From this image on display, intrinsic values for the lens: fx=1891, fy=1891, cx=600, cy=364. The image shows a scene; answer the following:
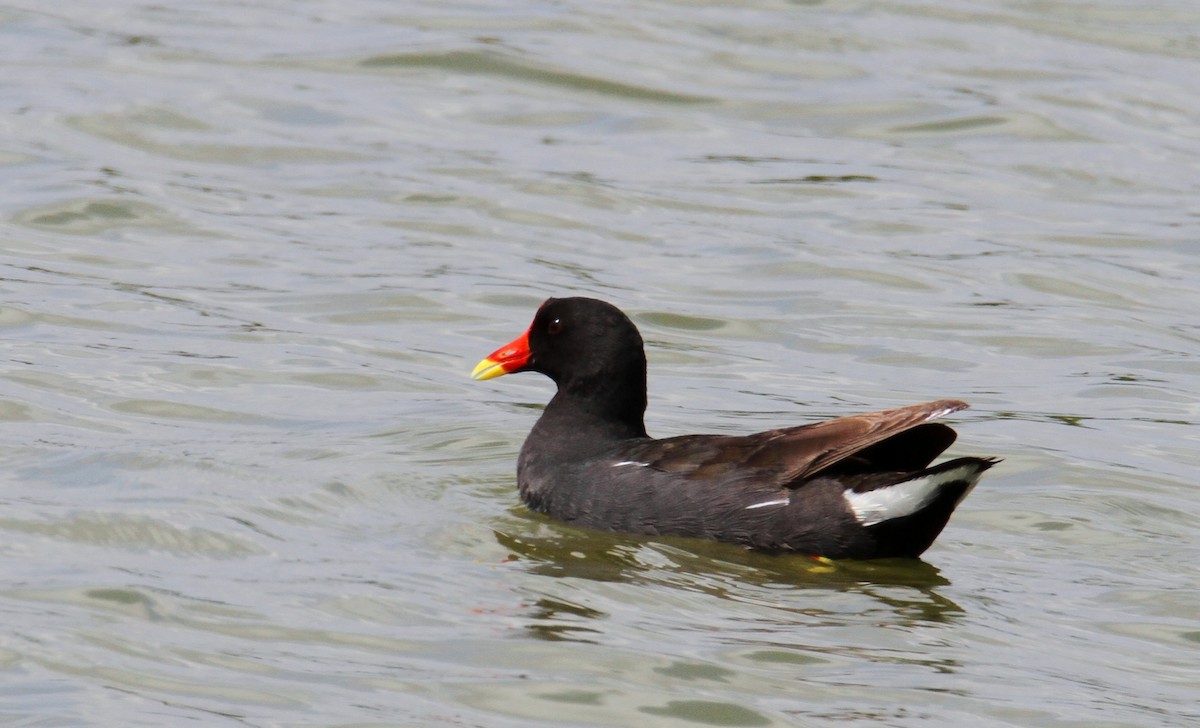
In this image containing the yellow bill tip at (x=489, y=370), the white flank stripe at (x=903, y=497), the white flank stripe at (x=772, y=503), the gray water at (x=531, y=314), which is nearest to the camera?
the gray water at (x=531, y=314)

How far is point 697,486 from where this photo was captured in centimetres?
765

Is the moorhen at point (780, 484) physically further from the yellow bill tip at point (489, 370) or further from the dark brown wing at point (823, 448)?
the yellow bill tip at point (489, 370)

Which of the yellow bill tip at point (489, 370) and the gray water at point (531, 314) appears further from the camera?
the yellow bill tip at point (489, 370)

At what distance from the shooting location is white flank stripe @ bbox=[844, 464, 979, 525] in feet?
23.7

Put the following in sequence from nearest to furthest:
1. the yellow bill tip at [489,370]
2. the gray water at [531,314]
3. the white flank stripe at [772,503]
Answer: the gray water at [531,314]
the white flank stripe at [772,503]
the yellow bill tip at [489,370]

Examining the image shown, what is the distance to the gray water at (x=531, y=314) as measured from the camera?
6.20 metres

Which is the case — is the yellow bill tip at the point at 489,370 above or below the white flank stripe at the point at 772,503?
above

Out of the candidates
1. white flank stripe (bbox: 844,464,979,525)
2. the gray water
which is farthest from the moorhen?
the gray water

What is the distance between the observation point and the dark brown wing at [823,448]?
728cm

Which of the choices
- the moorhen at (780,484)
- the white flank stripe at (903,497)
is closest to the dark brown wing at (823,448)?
the moorhen at (780,484)

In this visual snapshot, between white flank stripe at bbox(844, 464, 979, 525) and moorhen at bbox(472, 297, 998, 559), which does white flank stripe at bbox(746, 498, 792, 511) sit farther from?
white flank stripe at bbox(844, 464, 979, 525)

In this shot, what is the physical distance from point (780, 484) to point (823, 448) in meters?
0.23

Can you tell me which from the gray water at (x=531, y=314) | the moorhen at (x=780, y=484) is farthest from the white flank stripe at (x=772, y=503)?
the gray water at (x=531, y=314)

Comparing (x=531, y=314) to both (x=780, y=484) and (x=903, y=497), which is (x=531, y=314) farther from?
(x=903, y=497)
